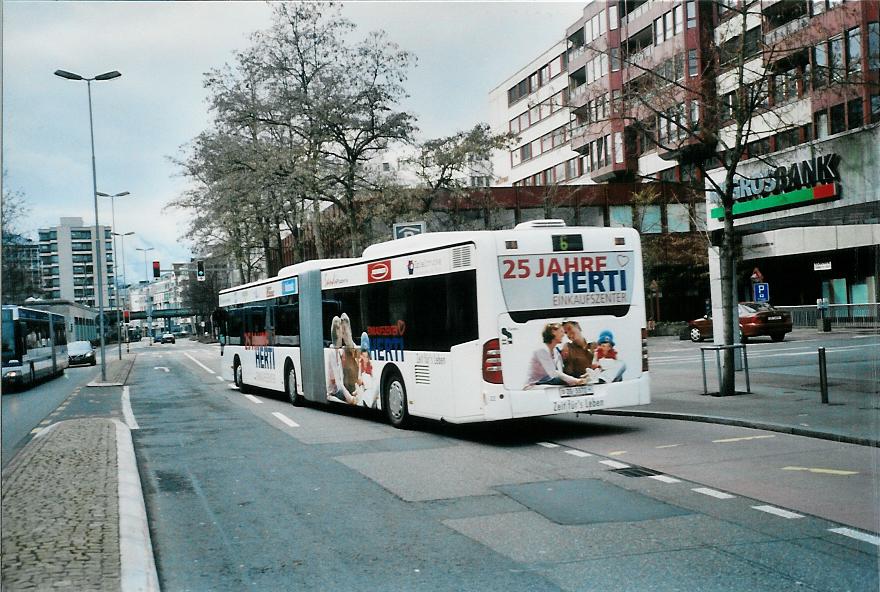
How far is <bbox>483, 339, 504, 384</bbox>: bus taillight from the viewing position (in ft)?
38.6

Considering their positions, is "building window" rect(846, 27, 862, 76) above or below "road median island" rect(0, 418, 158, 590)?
above

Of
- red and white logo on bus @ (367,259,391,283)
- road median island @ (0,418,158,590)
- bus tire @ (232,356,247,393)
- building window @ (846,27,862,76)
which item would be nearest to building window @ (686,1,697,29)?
building window @ (846,27,862,76)

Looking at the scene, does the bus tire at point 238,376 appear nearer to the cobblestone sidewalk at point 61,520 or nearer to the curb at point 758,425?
the cobblestone sidewalk at point 61,520

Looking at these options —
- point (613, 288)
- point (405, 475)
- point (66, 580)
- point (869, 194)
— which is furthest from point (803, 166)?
point (66, 580)

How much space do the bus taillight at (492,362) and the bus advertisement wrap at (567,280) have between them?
1.89 feet

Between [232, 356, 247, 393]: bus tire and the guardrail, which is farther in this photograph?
the guardrail

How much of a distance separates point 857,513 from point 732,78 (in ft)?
35.9

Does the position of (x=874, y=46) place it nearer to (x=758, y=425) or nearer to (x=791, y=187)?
(x=758, y=425)

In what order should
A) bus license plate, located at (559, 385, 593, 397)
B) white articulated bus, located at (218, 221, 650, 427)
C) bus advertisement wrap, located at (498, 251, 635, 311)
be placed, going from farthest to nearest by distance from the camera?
bus license plate, located at (559, 385, 593, 397) → bus advertisement wrap, located at (498, 251, 635, 311) → white articulated bus, located at (218, 221, 650, 427)


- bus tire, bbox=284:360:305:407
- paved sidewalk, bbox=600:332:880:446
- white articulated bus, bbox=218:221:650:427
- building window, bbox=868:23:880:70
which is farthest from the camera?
bus tire, bbox=284:360:305:407

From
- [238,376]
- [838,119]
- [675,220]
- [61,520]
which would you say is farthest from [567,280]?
[675,220]

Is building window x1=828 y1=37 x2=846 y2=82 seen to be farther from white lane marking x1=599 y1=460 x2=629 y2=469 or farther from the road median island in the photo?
the road median island

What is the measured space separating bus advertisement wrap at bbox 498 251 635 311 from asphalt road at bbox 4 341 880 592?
1980mm

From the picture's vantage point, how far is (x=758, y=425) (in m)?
12.4
